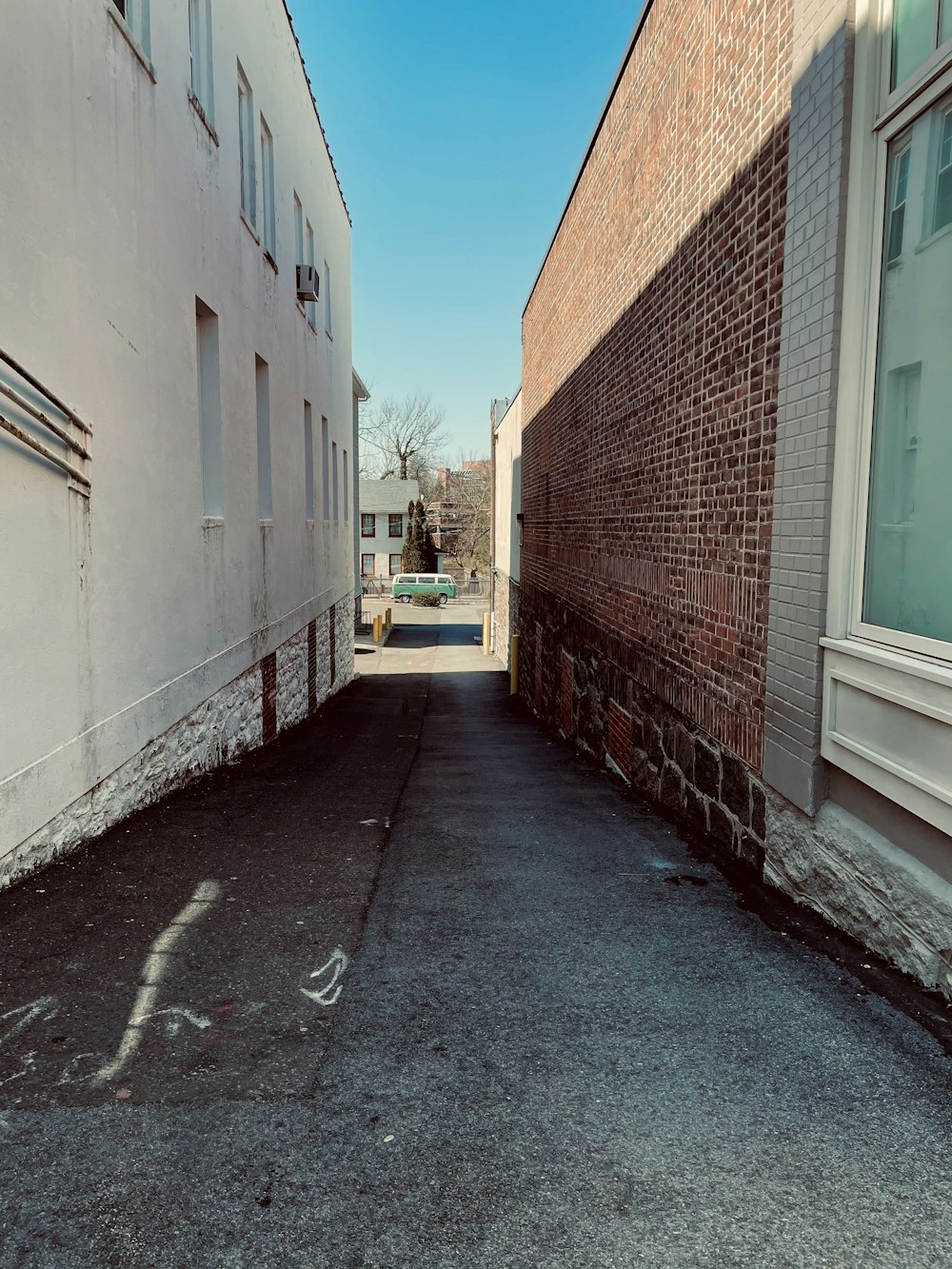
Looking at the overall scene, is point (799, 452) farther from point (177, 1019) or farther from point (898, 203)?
point (177, 1019)

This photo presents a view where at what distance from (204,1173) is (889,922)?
277cm

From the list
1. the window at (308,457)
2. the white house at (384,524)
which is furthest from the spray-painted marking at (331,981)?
the white house at (384,524)

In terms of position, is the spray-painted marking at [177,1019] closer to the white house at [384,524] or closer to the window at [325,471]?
the window at [325,471]

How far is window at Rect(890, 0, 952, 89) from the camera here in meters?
3.39

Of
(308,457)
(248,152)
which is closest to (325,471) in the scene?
(308,457)

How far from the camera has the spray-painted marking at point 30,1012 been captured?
3244mm

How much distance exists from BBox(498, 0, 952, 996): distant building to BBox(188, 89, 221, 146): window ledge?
13.2 feet

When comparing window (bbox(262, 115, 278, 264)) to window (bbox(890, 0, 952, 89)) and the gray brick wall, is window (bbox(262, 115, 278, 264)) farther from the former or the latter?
window (bbox(890, 0, 952, 89))

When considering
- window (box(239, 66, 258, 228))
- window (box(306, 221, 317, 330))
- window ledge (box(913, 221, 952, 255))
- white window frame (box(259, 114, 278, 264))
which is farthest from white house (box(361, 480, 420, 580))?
window ledge (box(913, 221, 952, 255))

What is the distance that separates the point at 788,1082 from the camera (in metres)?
2.97

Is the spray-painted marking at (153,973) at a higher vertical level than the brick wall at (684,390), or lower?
lower

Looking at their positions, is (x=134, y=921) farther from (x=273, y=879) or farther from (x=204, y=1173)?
(x=204, y=1173)

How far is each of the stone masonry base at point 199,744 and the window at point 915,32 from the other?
5.37 metres

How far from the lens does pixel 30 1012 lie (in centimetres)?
338
